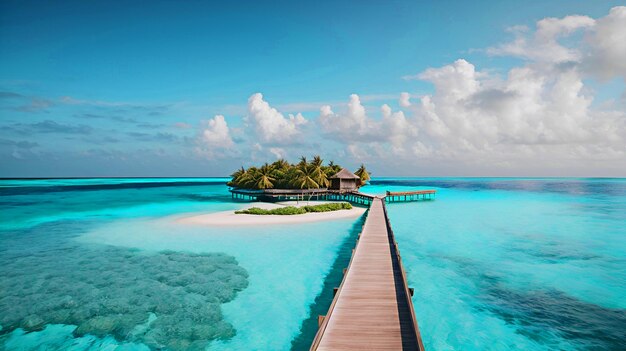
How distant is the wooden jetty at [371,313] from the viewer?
6797 mm

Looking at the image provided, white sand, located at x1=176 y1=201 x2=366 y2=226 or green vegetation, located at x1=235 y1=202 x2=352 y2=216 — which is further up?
green vegetation, located at x1=235 y1=202 x2=352 y2=216

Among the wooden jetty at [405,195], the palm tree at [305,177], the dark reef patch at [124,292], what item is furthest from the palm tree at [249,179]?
the dark reef patch at [124,292]

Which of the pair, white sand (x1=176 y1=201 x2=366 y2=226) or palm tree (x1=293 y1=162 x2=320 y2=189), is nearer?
white sand (x1=176 y1=201 x2=366 y2=226)

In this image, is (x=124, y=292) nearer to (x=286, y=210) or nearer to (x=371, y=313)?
(x=371, y=313)

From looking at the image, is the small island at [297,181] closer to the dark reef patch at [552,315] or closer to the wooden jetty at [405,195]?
the wooden jetty at [405,195]

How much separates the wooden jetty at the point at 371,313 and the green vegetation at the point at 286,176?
28.5 m

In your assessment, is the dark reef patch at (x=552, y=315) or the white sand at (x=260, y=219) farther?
the white sand at (x=260, y=219)

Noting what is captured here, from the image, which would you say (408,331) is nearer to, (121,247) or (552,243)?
(121,247)

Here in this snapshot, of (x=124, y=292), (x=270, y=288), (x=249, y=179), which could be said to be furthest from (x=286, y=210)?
(x=124, y=292)

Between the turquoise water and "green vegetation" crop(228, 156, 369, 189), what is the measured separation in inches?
659

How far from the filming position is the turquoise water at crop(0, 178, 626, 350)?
938cm

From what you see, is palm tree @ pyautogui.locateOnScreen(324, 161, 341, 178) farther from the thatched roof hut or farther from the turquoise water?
the turquoise water

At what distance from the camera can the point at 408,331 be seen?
7270mm

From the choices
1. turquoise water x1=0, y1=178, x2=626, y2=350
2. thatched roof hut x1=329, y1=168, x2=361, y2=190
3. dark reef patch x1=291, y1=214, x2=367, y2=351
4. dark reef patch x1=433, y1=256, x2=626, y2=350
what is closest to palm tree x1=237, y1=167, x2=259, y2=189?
thatched roof hut x1=329, y1=168, x2=361, y2=190
